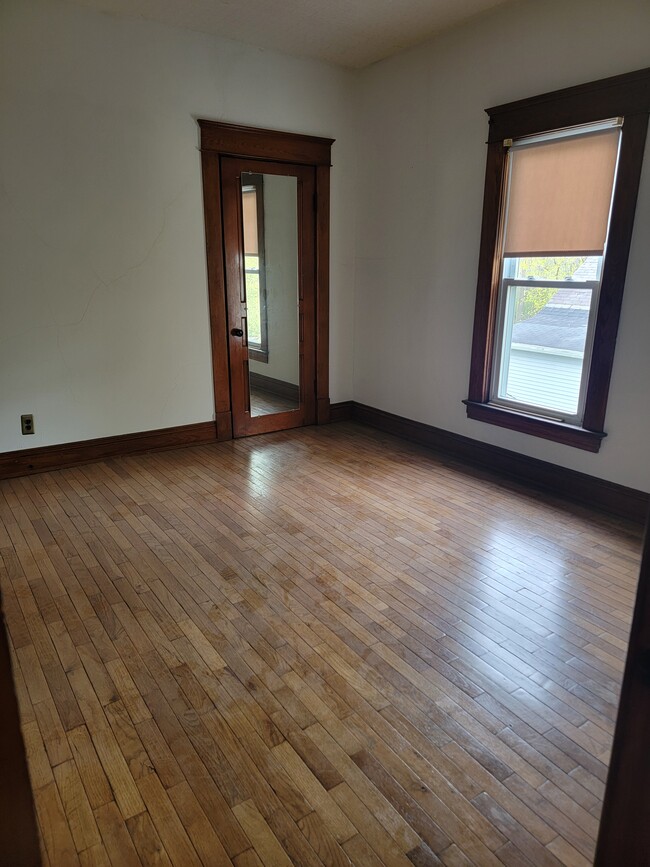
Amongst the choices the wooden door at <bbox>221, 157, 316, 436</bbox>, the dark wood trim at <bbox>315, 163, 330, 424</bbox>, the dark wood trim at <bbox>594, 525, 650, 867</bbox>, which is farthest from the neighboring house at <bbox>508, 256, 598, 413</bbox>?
the dark wood trim at <bbox>594, 525, 650, 867</bbox>

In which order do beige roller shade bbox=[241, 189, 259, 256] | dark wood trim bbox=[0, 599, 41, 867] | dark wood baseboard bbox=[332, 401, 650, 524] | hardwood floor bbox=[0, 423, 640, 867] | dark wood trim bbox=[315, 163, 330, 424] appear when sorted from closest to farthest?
dark wood trim bbox=[0, 599, 41, 867], hardwood floor bbox=[0, 423, 640, 867], dark wood baseboard bbox=[332, 401, 650, 524], beige roller shade bbox=[241, 189, 259, 256], dark wood trim bbox=[315, 163, 330, 424]

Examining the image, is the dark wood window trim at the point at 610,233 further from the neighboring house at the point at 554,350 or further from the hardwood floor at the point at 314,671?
the hardwood floor at the point at 314,671

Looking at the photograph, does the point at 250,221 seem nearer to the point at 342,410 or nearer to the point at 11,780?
the point at 342,410

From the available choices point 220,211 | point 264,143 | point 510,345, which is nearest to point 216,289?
point 220,211

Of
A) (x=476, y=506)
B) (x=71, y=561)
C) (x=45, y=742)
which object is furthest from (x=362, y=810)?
(x=476, y=506)

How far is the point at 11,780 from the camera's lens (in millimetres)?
579

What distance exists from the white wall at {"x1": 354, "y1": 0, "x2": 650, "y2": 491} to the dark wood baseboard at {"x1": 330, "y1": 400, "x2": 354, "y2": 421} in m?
0.16

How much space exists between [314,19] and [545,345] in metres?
2.69

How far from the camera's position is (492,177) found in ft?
13.0

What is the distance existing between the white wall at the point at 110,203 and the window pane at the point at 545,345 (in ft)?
7.76

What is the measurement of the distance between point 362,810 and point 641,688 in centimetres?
137

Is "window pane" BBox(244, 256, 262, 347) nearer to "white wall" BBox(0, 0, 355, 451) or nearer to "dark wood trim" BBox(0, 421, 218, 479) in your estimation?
"white wall" BBox(0, 0, 355, 451)

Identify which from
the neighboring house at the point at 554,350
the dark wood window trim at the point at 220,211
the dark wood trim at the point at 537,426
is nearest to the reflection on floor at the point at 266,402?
the dark wood window trim at the point at 220,211

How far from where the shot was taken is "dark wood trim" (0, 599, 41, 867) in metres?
0.56
